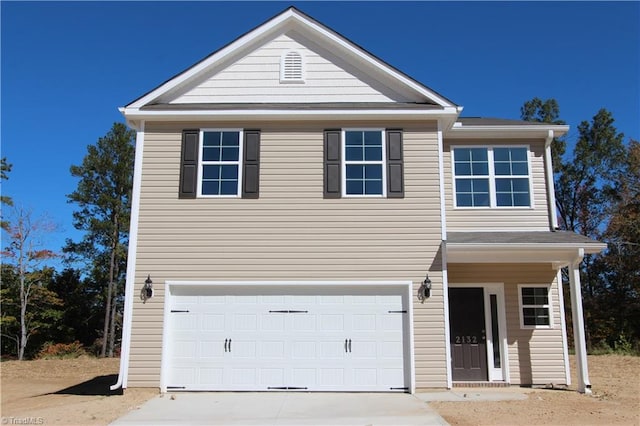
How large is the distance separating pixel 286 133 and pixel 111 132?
20548mm

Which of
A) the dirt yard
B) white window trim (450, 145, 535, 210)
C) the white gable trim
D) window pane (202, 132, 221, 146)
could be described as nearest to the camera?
the dirt yard

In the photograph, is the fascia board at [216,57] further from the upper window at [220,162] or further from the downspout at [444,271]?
the downspout at [444,271]

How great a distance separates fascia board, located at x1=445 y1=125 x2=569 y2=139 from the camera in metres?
12.4

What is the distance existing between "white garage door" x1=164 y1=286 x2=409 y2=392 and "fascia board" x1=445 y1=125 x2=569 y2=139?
4172mm

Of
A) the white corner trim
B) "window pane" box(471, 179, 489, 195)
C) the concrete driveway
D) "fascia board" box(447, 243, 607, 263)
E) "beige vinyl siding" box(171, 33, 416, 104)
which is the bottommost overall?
the concrete driveway

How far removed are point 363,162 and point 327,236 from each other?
1.77 metres

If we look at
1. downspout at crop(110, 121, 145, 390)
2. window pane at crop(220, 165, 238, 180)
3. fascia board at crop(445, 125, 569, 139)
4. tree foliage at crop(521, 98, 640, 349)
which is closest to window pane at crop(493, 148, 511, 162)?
fascia board at crop(445, 125, 569, 139)

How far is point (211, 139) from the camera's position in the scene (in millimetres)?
11570

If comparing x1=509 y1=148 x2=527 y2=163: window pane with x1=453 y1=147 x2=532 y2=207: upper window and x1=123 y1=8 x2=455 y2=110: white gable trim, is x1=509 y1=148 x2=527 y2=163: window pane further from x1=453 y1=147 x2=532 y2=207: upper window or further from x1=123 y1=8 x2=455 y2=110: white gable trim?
x1=123 y1=8 x2=455 y2=110: white gable trim

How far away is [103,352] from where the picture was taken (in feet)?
88.1

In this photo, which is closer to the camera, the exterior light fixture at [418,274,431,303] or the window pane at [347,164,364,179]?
the exterior light fixture at [418,274,431,303]

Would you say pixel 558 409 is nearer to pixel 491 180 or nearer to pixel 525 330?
pixel 525 330

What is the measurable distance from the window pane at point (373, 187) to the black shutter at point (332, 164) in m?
0.58

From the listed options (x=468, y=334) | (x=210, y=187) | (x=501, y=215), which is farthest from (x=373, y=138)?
(x=468, y=334)
